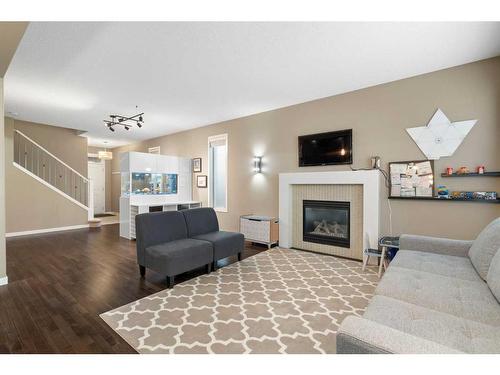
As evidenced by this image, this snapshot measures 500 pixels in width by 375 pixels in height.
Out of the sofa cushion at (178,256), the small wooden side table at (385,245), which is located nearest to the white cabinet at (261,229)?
the sofa cushion at (178,256)

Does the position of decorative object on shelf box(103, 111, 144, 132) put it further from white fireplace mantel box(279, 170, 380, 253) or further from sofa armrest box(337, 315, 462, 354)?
sofa armrest box(337, 315, 462, 354)

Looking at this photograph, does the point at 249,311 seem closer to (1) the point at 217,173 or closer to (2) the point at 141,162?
(1) the point at 217,173

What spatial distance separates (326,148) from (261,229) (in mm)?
2032

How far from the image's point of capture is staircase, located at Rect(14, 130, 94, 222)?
6.70 meters

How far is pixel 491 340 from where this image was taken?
48.9 inches

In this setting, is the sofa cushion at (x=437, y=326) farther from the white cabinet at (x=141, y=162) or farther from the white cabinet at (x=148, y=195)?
the white cabinet at (x=141, y=162)

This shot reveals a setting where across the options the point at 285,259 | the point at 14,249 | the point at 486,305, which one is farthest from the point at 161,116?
the point at 486,305

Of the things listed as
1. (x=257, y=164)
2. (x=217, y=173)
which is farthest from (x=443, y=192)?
(x=217, y=173)

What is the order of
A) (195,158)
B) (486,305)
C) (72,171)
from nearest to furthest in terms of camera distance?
(486,305)
(195,158)
(72,171)

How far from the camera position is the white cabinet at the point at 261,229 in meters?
4.86

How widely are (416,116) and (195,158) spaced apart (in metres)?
5.30
